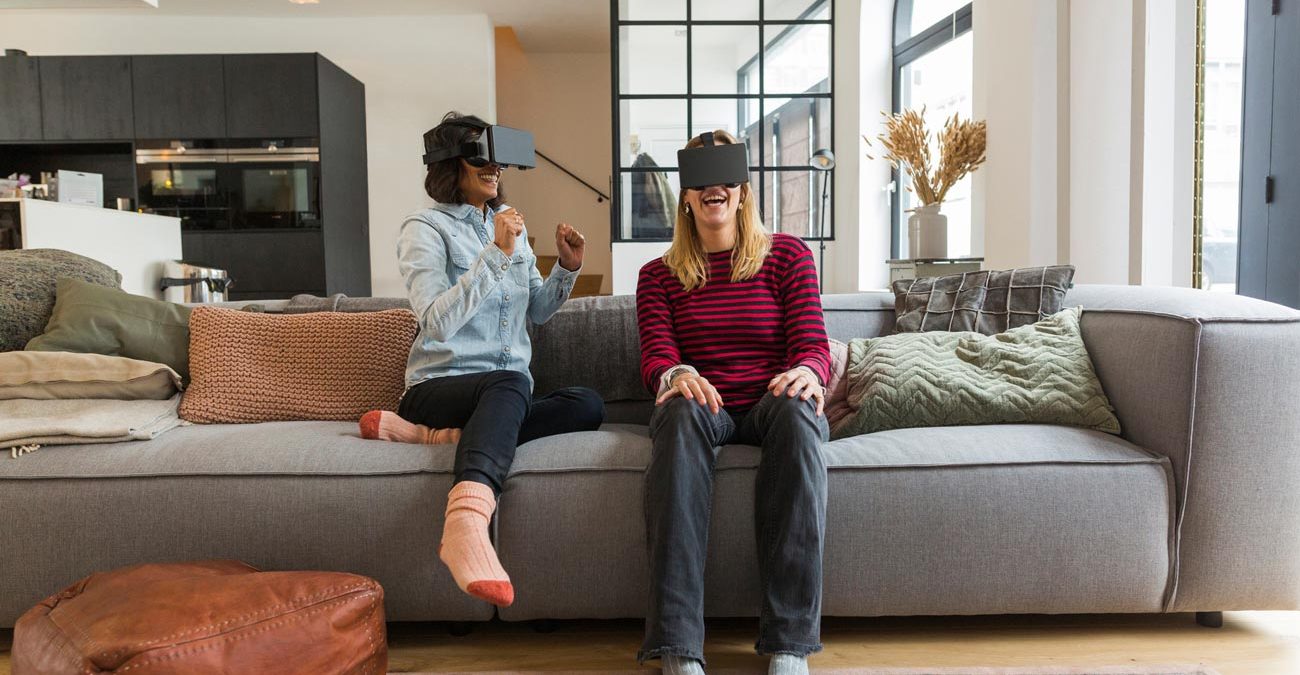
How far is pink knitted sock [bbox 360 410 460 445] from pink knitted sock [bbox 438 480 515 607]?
258mm

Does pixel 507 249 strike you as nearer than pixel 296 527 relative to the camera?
No

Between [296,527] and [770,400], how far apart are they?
0.88 m

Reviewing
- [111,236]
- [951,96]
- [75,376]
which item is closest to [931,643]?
[75,376]

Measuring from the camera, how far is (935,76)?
16.4 feet

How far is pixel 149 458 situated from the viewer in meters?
1.66

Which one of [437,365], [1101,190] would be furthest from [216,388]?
[1101,190]

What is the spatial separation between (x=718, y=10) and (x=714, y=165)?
15.9 ft

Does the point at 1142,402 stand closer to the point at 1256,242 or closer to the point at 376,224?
the point at 1256,242

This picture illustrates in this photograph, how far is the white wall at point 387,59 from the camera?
23.8 feet

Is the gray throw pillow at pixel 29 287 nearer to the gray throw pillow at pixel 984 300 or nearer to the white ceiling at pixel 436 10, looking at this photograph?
the gray throw pillow at pixel 984 300

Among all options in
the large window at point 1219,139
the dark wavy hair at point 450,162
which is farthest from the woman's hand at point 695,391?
the large window at point 1219,139

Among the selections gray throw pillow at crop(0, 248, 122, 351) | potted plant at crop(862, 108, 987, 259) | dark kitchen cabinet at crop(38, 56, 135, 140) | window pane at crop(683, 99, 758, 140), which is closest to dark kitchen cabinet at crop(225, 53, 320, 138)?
dark kitchen cabinet at crop(38, 56, 135, 140)

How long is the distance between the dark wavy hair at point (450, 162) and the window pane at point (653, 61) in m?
4.37

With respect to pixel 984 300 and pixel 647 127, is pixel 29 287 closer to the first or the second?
pixel 984 300
